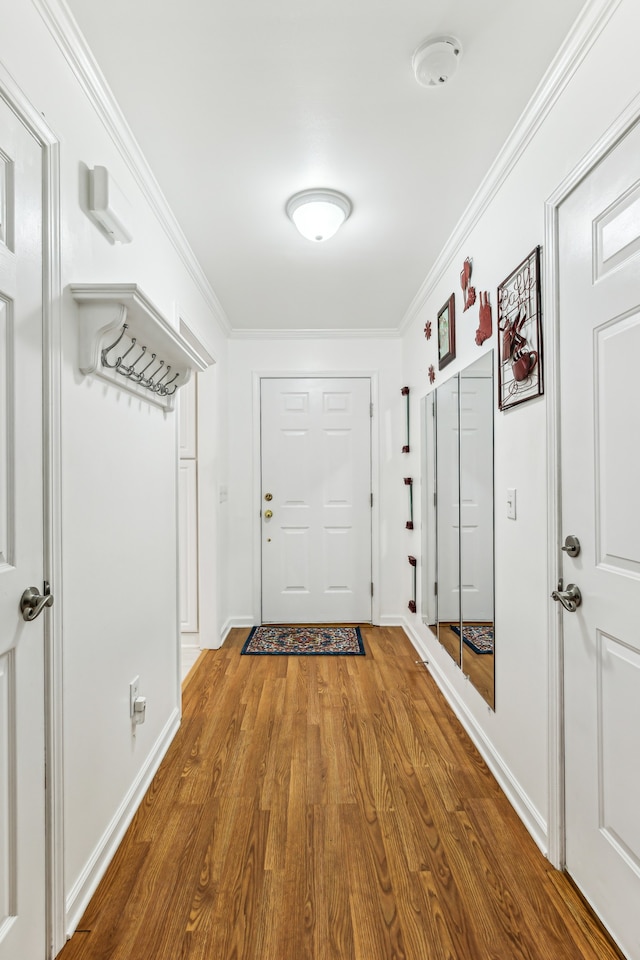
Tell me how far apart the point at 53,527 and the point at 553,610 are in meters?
1.45

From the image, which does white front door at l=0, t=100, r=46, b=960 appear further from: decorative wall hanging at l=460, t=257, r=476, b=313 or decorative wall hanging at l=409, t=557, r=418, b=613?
decorative wall hanging at l=409, t=557, r=418, b=613

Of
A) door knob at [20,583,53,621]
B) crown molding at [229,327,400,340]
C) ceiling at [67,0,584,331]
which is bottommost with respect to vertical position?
door knob at [20,583,53,621]

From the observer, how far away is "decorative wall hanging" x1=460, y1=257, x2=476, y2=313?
228 centimetres

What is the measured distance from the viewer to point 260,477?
4.05 meters

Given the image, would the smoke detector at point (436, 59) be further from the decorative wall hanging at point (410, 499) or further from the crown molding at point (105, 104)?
the decorative wall hanging at point (410, 499)

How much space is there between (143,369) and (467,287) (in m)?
1.51

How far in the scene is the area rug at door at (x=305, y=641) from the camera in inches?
136

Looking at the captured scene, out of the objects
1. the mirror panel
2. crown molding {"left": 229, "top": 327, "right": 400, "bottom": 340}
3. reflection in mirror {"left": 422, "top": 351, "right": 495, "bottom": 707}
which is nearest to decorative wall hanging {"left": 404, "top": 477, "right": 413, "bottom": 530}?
reflection in mirror {"left": 422, "top": 351, "right": 495, "bottom": 707}

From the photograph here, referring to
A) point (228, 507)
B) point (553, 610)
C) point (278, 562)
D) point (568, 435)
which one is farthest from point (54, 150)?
point (278, 562)

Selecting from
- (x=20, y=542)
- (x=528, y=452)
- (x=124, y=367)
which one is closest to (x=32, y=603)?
(x=20, y=542)

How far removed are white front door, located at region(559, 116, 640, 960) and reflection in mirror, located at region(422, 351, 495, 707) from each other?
644 mm

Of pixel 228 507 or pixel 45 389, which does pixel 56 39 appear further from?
pixel 228 507

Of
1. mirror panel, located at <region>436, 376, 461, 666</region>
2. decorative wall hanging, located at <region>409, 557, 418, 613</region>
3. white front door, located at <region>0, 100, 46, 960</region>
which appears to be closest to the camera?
white front door, located at <region>0, 100, 46, 960</region>

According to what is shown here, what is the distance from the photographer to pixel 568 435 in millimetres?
1479
